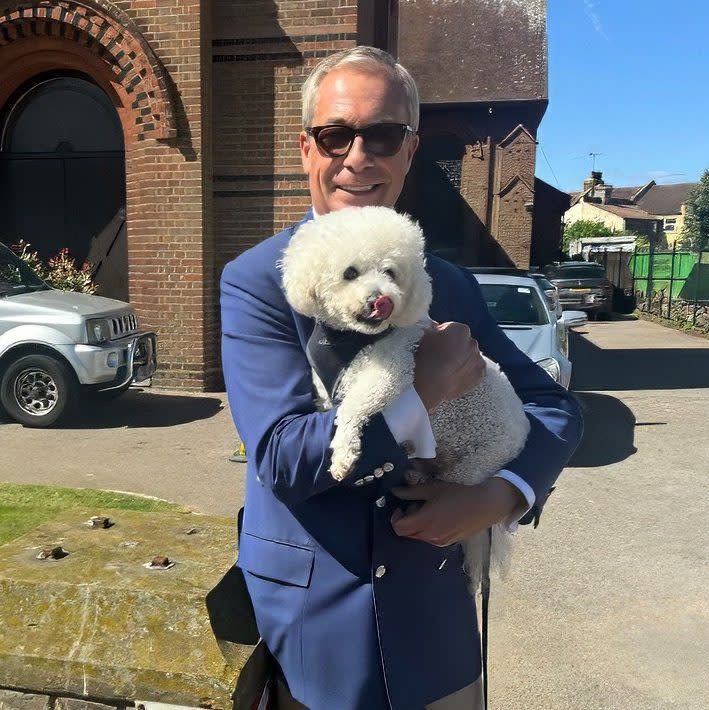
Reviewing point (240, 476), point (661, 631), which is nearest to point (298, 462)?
point (661, 631)

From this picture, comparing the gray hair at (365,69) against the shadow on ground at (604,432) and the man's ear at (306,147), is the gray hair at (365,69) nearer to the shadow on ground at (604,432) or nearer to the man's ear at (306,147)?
the man's ear at (306,147)

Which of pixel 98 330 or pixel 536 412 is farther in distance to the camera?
pixel 98 330

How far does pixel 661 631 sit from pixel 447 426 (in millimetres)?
3149

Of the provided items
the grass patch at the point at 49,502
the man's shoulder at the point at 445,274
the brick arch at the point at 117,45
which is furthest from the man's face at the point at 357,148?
the brick arch at the point at 117,45

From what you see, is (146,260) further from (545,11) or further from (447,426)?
(545,11)

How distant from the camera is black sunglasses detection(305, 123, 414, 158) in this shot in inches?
59.3

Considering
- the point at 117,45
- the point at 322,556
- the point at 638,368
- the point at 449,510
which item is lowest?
the point at 638,368

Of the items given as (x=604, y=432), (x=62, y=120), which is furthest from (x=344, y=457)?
(x=62, y=120)

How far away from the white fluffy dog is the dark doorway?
10194mm

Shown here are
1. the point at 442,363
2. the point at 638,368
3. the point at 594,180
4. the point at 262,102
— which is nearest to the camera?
the point at 442,363

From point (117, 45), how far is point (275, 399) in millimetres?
9133

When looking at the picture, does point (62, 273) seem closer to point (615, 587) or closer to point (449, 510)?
point (615, 587)

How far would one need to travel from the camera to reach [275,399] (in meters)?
1.28

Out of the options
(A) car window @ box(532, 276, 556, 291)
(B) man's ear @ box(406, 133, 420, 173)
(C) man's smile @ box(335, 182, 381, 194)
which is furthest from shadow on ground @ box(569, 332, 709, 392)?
(C) man's smile @ box(335, 182, 381, 194)
